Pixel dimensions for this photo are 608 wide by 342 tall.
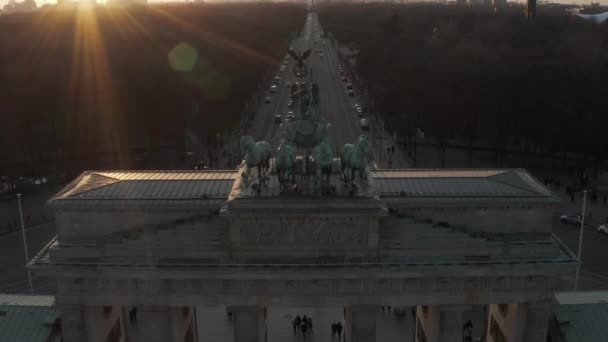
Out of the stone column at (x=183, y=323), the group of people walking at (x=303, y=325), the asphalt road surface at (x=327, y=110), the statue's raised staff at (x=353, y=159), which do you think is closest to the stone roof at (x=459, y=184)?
the statue's raised staff at (x=353, y=159)

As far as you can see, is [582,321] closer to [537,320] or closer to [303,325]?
[537,320]

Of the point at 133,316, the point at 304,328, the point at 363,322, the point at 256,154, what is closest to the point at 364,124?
the point at 304,328

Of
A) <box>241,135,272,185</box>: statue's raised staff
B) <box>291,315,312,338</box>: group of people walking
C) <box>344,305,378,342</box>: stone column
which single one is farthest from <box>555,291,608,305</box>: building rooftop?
<box>241,135,272,185</box>: statue's raised staff

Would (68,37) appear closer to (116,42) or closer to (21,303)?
(116,42)

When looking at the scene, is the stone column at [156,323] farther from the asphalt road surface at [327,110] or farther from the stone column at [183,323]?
the asphalt road surface at [327,110]

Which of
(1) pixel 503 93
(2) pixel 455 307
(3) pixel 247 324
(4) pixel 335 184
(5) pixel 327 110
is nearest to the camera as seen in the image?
(2) pixel 455 307

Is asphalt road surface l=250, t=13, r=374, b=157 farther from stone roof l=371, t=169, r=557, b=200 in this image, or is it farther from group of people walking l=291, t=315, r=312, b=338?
stone roof l=371, t=169, r=557, b=200
